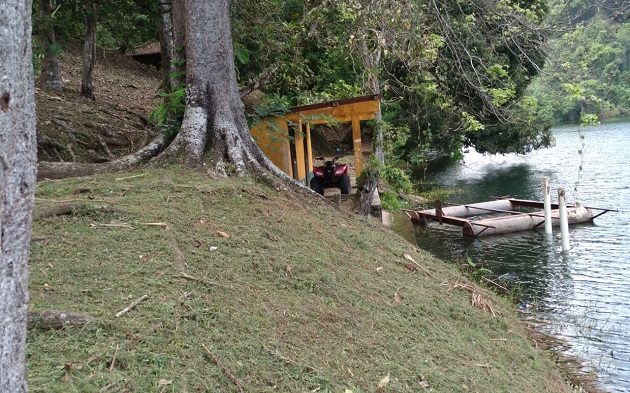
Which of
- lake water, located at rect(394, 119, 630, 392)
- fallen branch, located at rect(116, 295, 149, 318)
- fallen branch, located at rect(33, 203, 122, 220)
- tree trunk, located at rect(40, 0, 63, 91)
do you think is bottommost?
lake water, located at rect(394, 119, 630, 392)

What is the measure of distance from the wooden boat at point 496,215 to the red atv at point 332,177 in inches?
192

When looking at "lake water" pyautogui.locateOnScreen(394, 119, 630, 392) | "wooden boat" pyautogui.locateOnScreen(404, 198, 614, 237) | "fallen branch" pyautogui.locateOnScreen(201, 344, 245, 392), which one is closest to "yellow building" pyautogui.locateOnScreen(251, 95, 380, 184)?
"lake water" pyautogui.locateOnScreen(394, 119, 630, 392)

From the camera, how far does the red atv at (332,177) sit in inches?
595

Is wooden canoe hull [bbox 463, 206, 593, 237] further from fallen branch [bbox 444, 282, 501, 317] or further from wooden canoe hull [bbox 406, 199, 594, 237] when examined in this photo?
fallen branch [bbox 444, 282, 501, 317]

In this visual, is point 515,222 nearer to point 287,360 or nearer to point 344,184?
point 344,184

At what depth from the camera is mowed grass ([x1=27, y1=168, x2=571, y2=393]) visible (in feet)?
13.6

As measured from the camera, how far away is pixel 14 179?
2.58 metres

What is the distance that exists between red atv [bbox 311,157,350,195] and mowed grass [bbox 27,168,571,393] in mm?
6564

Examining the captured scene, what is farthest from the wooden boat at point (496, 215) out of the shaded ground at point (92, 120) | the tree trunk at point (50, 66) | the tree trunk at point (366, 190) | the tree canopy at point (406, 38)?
the tree trunk at point (50, 66)

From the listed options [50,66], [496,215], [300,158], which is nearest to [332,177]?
[300,158]

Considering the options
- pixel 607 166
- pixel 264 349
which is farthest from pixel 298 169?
pixel 607 166

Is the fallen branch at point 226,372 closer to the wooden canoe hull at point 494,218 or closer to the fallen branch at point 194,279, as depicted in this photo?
the fallen branch at point 194,279

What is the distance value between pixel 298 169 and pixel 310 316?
9257 millimetres

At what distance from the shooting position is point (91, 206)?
638 cm
